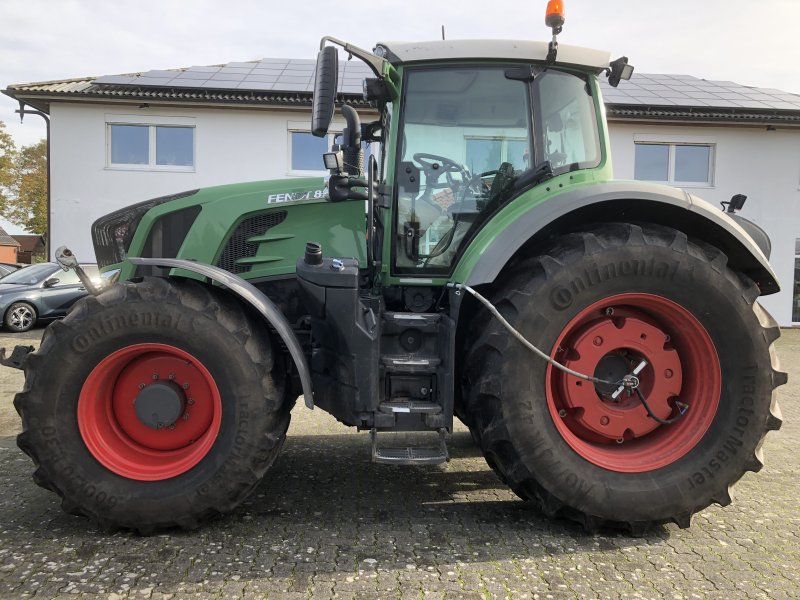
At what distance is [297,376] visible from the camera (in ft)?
10.2

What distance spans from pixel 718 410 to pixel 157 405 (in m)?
2.81

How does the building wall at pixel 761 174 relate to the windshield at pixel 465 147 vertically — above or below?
above

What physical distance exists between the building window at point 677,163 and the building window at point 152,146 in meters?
10.1

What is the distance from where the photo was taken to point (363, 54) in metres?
2.91

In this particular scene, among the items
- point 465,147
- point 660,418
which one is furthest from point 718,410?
point 465,147

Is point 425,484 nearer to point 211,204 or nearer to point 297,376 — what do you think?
point 297,376

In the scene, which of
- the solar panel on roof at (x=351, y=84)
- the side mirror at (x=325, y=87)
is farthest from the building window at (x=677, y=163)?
the side mirror at (x=325, y=87)

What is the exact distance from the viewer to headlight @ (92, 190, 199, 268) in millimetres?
3506

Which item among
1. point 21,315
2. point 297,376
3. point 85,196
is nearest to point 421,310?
point 297,376

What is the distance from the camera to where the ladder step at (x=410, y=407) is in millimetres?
2902

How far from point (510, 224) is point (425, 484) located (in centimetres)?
168

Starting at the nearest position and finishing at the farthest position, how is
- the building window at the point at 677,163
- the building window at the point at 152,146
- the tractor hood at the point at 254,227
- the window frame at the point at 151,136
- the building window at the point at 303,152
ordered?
the tractor hood at the point at 254,227 → the window frame at the point at 151,136 → the building window at the point at 152,146 → the building window at the point at 303,152 → the building window at the point at 677,163

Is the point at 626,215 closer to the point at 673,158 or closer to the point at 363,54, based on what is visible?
the point at 363,54

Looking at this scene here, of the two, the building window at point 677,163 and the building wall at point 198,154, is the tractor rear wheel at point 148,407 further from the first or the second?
the building window at point 677,163
